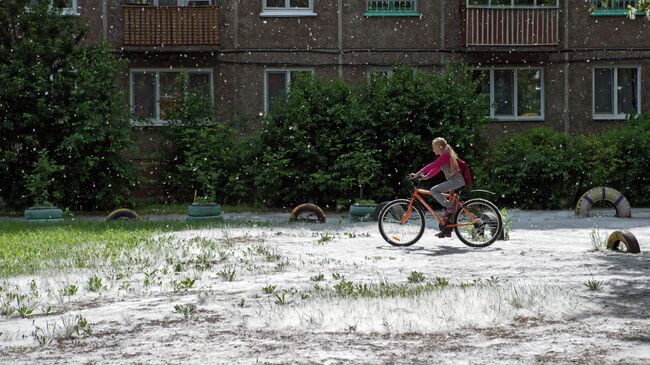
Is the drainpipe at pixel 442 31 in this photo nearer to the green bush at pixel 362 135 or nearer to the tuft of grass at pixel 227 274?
the green bush at pixel 362 135

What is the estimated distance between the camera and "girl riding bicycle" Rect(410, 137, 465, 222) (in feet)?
49.4

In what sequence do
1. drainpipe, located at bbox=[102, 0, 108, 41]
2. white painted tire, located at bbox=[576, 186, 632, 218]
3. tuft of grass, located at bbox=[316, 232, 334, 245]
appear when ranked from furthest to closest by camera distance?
drainpipe, located at bbox=[102, 0, 108, 41]
white painted tire, located at bbox=[576, 186, 632, 218]
tuft of grass, located at bbox=[316, 232, 334, 245]

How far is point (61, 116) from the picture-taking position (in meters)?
24.4

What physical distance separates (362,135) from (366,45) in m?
8.08

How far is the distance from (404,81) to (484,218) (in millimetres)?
11106

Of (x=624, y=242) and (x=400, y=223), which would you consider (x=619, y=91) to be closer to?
(x=400, y=223)

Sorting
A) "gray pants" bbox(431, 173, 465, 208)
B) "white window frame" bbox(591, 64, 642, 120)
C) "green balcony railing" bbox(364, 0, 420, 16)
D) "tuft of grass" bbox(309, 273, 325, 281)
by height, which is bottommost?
"tuft of grass" bbox(309, 273, 325, 281)

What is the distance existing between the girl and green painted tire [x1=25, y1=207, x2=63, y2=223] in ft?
29.8

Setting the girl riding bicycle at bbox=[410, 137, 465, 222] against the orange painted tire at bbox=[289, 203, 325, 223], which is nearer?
the girl riding bicycle at bbox=[410, 137, 465, 222]

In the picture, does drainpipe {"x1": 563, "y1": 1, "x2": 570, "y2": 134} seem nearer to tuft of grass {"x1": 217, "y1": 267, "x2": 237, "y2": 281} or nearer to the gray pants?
the gray pants

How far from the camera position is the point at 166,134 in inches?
1109

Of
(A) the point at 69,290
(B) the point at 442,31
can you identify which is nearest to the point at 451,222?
(A) the point at 69,290

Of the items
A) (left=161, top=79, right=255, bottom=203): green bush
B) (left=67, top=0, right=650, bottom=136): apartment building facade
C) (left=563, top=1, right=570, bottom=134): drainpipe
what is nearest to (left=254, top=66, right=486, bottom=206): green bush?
(left=161, top=79, right=255, bottom=203): green bush

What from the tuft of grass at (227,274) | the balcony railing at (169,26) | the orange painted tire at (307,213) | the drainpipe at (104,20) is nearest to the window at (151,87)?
the balcony railing at (169,26)
